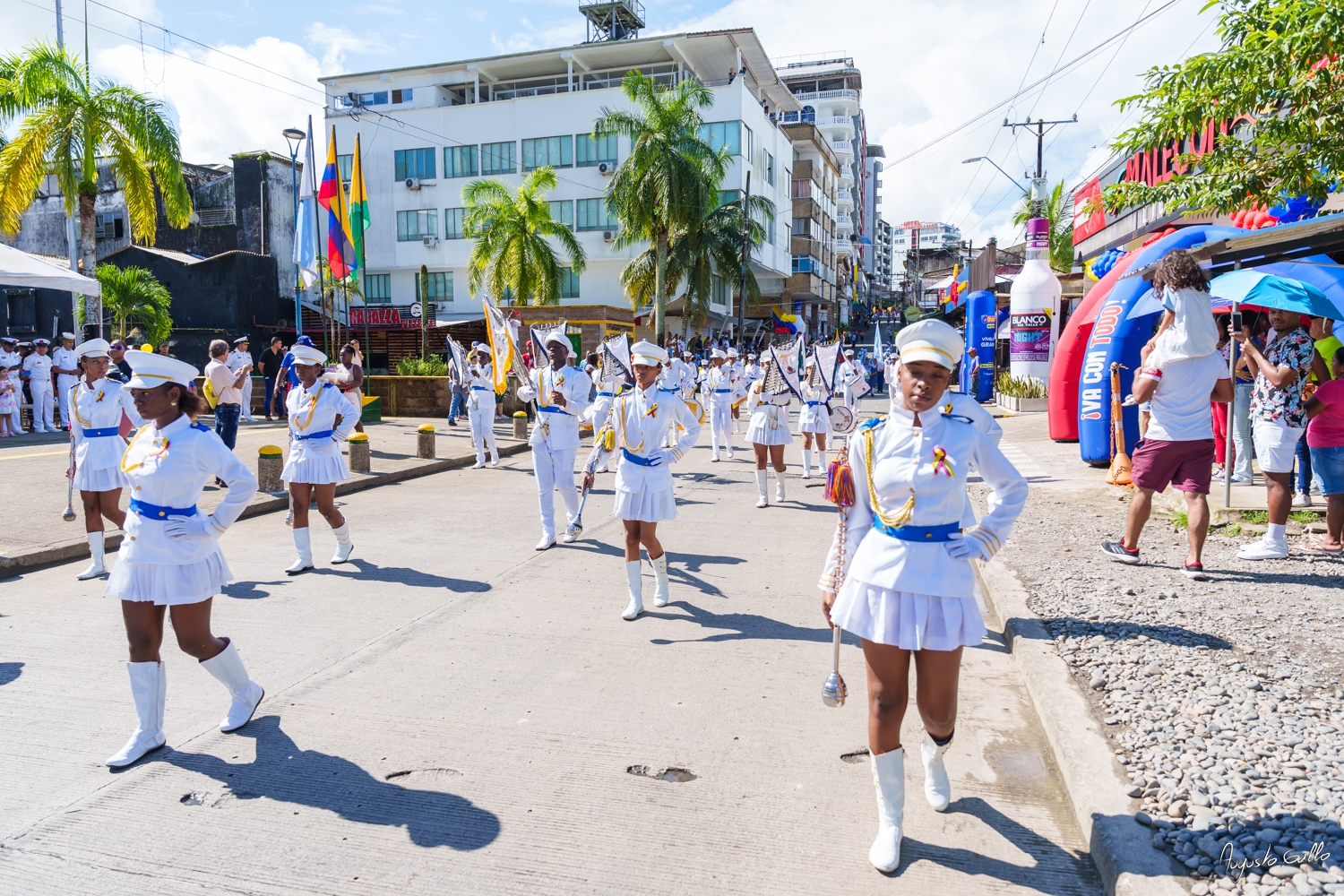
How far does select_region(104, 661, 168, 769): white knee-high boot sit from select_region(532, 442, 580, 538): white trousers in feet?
14.7

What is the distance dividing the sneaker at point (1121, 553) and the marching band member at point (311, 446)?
20.3 feet

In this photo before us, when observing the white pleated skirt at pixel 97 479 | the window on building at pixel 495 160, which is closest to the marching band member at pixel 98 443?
the white pleated skirt at pixel 97 479

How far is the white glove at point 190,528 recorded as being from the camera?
13.6 ft

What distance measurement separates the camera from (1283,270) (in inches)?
286

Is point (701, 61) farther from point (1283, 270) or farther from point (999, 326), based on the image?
point (1283, 270)

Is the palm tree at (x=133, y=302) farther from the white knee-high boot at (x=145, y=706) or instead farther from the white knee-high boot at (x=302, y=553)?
the white knee-high boot at (x=145, y=706)

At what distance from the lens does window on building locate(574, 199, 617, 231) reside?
145ft

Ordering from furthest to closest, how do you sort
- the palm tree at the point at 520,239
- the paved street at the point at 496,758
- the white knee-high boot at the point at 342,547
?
the palm tree at the point at 520,239 < the white knee-high boot at the point at 342,547 < the paved street at the point at 496,758

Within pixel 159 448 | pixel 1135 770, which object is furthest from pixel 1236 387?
pixel 159 448

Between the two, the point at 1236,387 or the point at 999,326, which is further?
the point at 999,326

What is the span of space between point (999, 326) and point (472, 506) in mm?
24583

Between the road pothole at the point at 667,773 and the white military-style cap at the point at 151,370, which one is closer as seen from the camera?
the road pothole at the point at 667,773

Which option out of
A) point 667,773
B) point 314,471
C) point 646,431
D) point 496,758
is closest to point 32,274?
point 314,471

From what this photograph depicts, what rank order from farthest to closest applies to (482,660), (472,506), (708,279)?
(708,279), (472,506), (482,660)
